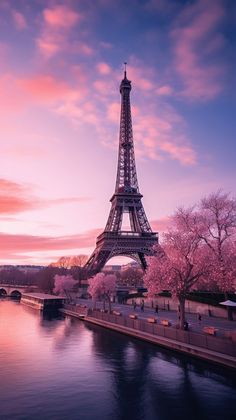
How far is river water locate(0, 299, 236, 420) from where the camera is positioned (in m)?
19.6

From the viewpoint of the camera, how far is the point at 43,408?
2002 cm

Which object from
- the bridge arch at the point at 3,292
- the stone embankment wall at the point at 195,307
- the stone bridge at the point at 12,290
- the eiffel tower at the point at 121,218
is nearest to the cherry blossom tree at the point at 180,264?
the stone embankment wall at the point at 195,307

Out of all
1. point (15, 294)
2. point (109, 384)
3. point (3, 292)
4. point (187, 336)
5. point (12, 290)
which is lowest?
point (109, 384)

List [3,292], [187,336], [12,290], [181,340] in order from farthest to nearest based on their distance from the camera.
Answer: [3,292] < [12,290] < [181,340] < [187,336]

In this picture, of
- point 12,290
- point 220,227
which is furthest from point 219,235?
point 12,290

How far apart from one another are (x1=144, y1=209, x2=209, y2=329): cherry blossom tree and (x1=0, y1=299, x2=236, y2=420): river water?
640cm

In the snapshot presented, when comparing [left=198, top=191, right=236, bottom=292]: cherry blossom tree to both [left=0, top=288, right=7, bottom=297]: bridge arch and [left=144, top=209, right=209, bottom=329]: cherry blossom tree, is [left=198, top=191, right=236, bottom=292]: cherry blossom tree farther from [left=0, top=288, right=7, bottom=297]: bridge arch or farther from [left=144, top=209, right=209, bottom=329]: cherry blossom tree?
[left=0, top=288, right=7, bottom=297]: bridge arch

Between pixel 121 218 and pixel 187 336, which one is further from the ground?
pixel 121 218

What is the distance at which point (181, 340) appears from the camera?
3269 centimetres

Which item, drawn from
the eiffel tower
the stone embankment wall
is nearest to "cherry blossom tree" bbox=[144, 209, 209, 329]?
the stone embankment wall

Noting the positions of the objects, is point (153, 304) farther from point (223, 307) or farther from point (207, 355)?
point (207, 355)

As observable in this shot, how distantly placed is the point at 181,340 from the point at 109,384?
34.8 feet

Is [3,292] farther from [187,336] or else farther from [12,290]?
[187,336]

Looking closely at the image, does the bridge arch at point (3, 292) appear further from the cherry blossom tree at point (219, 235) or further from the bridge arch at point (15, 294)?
the cherry blossom tree at point (219, 235)
